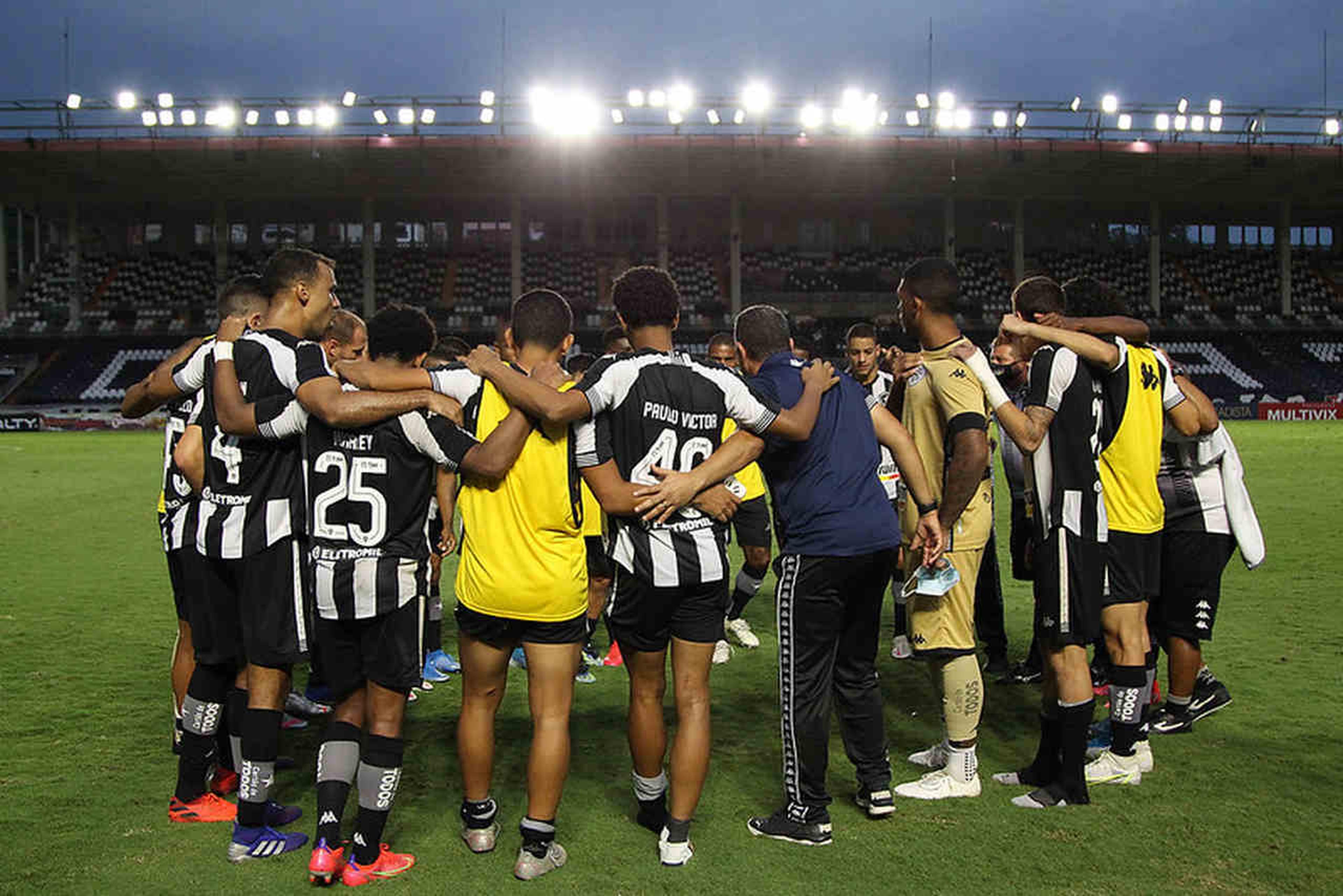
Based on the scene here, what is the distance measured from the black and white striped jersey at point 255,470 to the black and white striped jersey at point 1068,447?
2938mm

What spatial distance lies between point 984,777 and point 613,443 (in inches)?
94.5

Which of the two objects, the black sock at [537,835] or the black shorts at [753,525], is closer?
the black sock at [537,835]

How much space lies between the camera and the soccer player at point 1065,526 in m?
4.66

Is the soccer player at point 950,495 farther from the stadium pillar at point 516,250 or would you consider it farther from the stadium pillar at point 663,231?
the stadium pillar at point 516,250

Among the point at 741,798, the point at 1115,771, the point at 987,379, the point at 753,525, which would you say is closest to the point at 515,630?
the point at 741,798

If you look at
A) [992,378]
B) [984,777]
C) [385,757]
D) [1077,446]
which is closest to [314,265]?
[385,757]

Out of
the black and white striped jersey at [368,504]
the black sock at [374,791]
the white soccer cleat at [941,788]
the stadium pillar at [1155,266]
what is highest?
the stadium pillar at [1155,266]

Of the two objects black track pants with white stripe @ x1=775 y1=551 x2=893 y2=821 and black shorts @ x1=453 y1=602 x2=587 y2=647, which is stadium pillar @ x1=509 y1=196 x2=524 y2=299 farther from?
black shorts @ x1=453 y1=602 x2=587 y2=647

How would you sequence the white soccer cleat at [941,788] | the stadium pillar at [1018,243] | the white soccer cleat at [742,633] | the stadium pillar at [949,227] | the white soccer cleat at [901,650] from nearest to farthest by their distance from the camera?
the white soccer cleat at [941,788]
the white soccer cleat at [901,650]
the white soccer cleat at [742,633]
the stadium pillar at [949,227]
the stadium pillar at [1018,243]

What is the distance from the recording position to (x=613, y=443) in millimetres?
4141

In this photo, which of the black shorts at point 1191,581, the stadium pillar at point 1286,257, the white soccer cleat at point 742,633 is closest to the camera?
the black shorts at point 1191,581

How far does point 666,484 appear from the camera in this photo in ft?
13.2

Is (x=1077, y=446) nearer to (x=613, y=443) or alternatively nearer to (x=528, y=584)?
(x=613, y=443)

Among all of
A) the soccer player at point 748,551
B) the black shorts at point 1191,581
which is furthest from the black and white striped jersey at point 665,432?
the black shorts at point 1191,581
